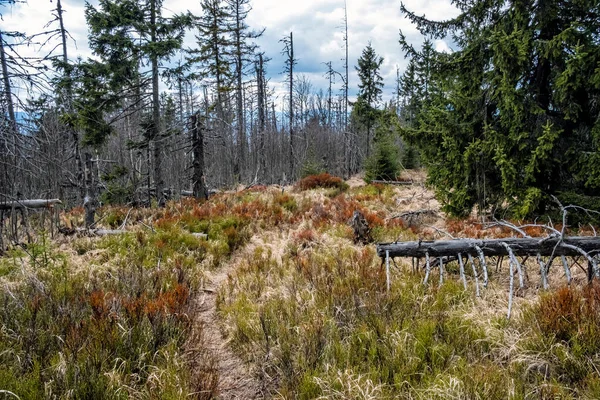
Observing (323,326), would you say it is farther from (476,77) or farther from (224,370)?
(476,77)

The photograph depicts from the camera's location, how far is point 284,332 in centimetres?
348

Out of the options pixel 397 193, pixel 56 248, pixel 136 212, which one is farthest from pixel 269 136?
pixel 56 248

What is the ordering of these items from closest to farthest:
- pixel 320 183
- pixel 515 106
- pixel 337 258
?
pixel 337 258 → pixel 515 106 → pixel 320 183

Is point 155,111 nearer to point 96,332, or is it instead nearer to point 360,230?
point 360,230

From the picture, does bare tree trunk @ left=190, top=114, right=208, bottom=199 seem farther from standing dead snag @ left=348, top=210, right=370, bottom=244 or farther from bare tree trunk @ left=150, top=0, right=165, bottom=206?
standing dead snag @ left=348, top=210, right=370, bottom=244

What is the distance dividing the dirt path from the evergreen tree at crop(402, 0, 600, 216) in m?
6.78

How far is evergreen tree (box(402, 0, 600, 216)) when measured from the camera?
22.0ft

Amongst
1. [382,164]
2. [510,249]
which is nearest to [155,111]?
[510,249]

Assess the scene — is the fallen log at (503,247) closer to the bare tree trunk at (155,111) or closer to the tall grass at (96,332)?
the tall grass at (96,332)

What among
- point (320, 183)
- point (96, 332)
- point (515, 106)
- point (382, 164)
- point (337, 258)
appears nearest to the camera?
point (96, 332)

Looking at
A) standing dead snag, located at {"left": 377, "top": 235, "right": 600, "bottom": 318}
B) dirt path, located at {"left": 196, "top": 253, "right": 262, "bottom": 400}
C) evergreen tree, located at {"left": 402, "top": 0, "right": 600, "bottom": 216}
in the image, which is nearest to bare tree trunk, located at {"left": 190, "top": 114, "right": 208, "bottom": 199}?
evergreen tree, located at {"left": 402, "top": 0, "right": 600, "bottom": 216}

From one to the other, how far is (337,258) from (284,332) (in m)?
2.52

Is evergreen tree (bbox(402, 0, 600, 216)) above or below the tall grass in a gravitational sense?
above

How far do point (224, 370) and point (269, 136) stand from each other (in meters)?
33.2
